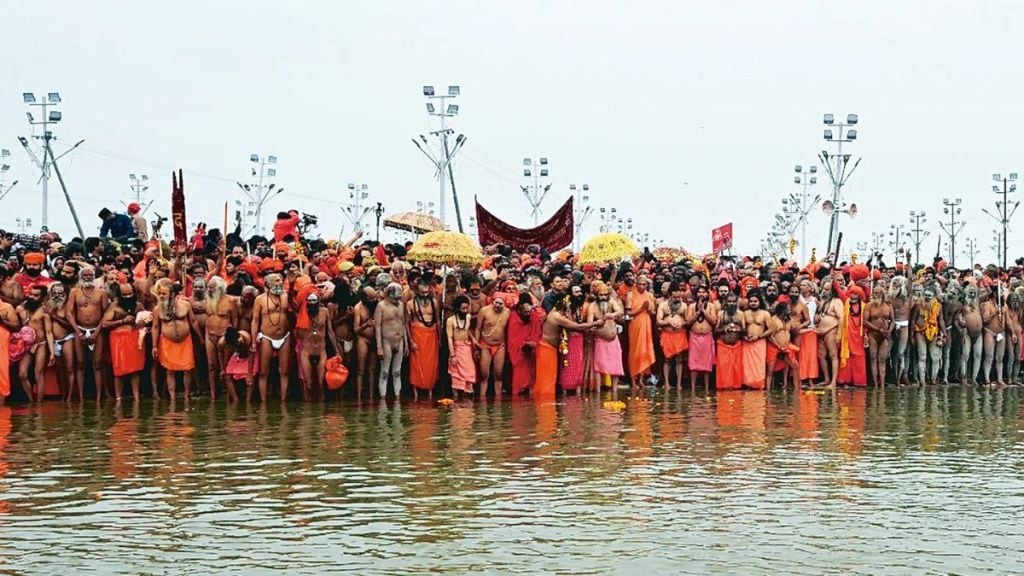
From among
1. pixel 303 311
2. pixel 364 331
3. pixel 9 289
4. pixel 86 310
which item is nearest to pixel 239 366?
pixel 303 311

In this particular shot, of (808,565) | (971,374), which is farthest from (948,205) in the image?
(808,565)

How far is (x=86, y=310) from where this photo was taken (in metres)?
17.9

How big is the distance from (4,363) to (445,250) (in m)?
5.63

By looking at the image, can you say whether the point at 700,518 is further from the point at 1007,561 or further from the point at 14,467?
the point at 14,467

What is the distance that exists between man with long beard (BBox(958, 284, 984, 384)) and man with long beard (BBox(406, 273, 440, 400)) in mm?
8045

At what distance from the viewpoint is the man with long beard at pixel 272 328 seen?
1791 cm

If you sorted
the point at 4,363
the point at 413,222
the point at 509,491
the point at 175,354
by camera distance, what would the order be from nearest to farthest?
the point at 509,491
the point at 4,363
the point at 175,354
the point at 413,222

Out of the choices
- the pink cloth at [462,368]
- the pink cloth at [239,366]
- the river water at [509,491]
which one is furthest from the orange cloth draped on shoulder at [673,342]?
the pink cloth at [239,366]

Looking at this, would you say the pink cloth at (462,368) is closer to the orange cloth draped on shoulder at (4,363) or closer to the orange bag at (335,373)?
the orange bag at (335,373)

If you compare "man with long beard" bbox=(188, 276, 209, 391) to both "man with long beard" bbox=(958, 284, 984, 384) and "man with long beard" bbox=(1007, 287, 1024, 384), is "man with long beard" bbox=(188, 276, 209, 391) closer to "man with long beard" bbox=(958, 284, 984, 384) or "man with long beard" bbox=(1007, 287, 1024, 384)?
"man with long beard" bbox=(958, 284, 984, 384)

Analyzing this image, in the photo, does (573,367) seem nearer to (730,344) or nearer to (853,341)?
(730,344)

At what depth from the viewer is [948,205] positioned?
80.2 m

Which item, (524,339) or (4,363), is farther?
(524,339)

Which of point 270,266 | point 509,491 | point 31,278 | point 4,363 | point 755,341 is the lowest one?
point 509,491
